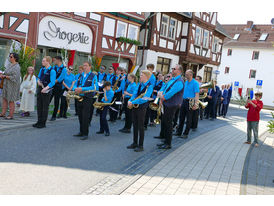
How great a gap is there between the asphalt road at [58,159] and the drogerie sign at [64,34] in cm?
879

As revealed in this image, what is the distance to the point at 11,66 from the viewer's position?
28.6 ft

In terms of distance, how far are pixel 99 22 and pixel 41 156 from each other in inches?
567

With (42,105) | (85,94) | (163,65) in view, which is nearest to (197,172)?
(85,94)

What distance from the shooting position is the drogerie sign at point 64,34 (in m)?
16.0

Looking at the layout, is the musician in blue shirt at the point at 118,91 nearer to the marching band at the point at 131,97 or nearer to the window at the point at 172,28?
the marching band at the point at 131,97

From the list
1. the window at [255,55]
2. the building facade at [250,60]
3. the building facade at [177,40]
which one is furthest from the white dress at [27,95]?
the window at [255,55]

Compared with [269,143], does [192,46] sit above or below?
above

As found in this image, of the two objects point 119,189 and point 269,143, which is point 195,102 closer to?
point 269,143

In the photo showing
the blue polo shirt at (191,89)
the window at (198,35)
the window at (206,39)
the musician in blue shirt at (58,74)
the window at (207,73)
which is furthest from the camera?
the window at (207,73)

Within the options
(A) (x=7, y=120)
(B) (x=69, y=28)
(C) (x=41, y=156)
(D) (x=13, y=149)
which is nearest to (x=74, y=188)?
(C) (x=41, y=156)

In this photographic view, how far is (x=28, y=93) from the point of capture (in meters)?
9.52

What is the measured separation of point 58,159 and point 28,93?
4.51 m

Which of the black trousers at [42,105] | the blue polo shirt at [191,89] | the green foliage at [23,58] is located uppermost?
the green foliage at [23,58]

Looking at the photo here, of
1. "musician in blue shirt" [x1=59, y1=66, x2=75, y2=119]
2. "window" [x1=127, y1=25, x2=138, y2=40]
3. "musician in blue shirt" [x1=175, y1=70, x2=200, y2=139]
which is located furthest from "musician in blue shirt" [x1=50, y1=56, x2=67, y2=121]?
"window" [x1=127, y1=25, x2=138, y2=40]
